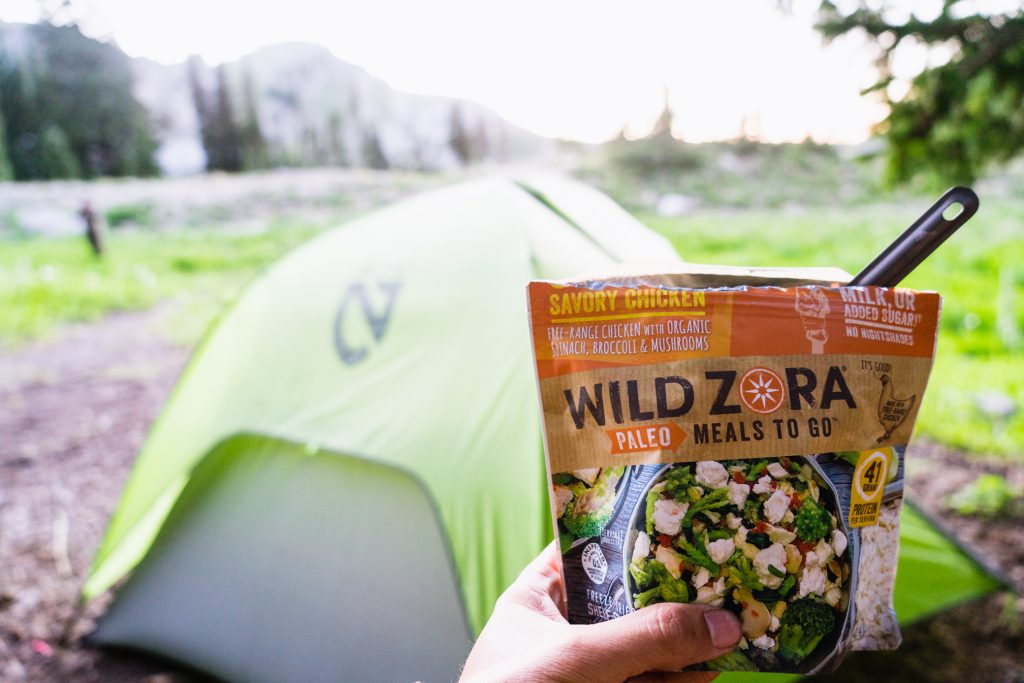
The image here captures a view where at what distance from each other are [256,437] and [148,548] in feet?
1.57

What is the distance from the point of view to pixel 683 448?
61 centimetres

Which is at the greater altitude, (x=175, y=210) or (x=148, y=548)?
(x=175, y=210)

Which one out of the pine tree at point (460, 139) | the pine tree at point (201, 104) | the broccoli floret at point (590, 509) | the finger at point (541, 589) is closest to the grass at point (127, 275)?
the pine tree at point (201, 104)

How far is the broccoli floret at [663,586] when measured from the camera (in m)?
0.62

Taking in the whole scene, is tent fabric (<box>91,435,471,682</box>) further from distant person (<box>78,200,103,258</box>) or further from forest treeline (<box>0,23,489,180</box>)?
forest treeline (<box>0,23,489,180</box>)

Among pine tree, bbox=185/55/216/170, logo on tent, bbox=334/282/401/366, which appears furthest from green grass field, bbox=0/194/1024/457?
pine tree, bbox=185/55/216/170

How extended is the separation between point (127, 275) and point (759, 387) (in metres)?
6.76

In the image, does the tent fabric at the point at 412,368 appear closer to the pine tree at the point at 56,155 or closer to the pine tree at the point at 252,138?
the pine tree at the point at 56,155

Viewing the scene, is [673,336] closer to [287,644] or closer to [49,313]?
[287,644]

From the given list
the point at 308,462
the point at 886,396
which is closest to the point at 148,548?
the point at 308,462

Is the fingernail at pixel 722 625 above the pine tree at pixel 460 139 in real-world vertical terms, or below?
below

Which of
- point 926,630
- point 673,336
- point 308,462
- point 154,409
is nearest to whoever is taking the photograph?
point 673,336

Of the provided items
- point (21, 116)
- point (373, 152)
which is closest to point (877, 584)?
point (21, 116)

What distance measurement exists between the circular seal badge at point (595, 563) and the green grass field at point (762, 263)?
2642mm
